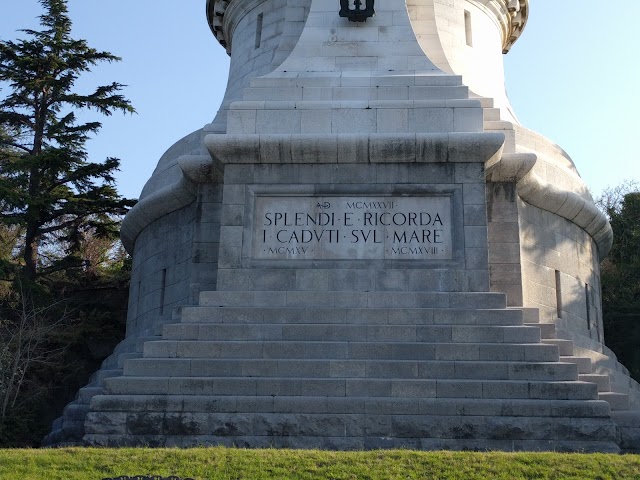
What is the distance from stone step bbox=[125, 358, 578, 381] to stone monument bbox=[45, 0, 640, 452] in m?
0.03

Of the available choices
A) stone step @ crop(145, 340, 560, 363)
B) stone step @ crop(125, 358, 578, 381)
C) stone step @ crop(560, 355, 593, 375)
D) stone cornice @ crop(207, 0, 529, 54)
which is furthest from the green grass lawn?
stone cornice @ crop(207, 0, 529, 54)

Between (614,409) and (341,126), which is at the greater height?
(341,126)

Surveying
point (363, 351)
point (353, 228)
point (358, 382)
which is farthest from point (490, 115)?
point (358, 382)

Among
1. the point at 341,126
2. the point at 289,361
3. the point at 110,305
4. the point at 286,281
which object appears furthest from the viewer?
the point at 110,305

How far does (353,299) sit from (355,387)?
2.08 meters

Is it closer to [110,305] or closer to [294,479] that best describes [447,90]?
[294,479]

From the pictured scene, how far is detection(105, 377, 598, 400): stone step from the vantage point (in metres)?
16.0

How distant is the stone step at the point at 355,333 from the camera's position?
16.9 m

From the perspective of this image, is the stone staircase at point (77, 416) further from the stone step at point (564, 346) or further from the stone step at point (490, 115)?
the stone step at point (490, 115)

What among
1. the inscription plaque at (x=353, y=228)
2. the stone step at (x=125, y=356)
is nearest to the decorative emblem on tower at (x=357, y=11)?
the inscription plaque at (x=353, y=228)

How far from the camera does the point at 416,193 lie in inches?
744

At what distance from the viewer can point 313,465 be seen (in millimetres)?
13461

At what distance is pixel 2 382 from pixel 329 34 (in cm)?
940

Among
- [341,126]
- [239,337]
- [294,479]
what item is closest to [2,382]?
[239,337]
